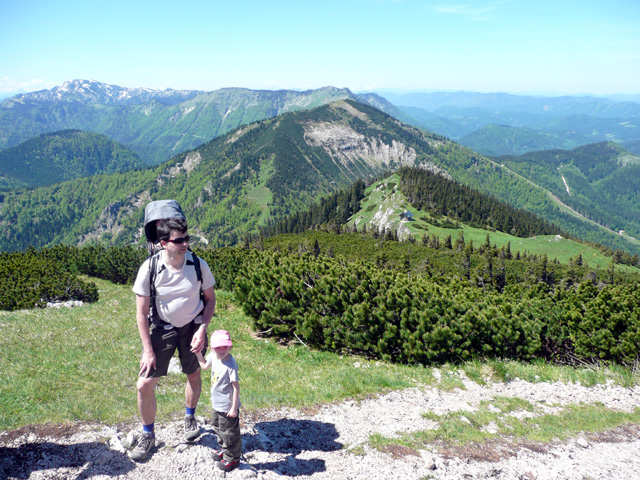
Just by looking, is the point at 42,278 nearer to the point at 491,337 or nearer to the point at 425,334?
the point at 425,334

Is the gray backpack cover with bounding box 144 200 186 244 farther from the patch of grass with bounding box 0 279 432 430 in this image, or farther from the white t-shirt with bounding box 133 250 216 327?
the patch of grass with bounding box 0 279 432 430

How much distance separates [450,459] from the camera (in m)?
7.00

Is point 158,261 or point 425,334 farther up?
point 158,261

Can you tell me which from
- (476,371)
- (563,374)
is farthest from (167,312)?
(563,374)

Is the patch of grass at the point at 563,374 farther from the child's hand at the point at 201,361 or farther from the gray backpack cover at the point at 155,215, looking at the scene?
the gray backpack cover at the point at 155,215

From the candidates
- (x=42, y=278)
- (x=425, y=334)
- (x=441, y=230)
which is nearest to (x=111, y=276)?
(x=42, y=278)

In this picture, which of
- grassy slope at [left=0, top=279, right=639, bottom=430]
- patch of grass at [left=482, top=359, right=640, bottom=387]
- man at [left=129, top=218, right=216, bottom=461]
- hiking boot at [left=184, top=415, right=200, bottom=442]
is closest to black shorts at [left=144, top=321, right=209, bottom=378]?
man at [left=129, top=218, right=216, bottom=461]

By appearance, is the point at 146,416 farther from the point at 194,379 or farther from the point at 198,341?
the point at 198,341

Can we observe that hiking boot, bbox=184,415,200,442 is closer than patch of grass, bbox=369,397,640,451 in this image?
Yes

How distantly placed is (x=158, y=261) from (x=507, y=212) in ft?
676

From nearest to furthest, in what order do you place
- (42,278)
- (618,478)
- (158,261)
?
(158,261) → (618,478) → (42,278)

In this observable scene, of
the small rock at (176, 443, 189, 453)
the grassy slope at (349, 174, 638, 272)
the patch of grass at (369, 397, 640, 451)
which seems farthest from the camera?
the grassy slope at (349, 174, 638, 272)

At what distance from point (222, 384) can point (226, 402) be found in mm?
312

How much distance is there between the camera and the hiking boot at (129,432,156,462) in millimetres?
5936
